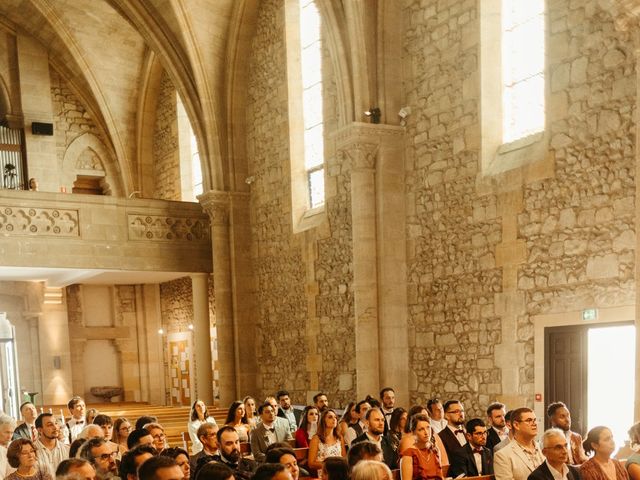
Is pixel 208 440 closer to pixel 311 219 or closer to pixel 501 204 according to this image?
pixel 501 204

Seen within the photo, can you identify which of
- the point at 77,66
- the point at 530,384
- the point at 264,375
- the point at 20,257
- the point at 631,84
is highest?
the point at 77,66

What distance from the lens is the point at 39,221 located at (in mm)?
14734

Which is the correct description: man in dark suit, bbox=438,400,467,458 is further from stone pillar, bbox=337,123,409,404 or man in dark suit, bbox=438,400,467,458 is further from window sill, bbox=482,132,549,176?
stone pillar, bbox=337,123,409,404

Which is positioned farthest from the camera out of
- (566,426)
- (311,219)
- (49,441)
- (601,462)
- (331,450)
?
(311,219)

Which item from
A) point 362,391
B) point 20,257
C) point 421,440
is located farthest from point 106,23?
point 421,440

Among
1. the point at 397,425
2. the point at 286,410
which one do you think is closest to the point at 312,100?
the point at 286,410

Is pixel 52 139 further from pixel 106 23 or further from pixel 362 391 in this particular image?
Answer: pixel 362 391

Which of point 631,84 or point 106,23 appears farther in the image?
point 106,23

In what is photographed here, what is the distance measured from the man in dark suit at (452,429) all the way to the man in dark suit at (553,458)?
5.85 feet

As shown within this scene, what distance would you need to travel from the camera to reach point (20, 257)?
14.4 metres

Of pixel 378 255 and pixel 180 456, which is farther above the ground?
pixel 378 255

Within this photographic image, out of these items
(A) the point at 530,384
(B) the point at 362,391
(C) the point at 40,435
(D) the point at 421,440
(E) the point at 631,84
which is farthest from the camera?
(B) the point at 362,391

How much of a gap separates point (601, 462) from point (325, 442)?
2.81 metres

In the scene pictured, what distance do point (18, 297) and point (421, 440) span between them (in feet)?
47.6
